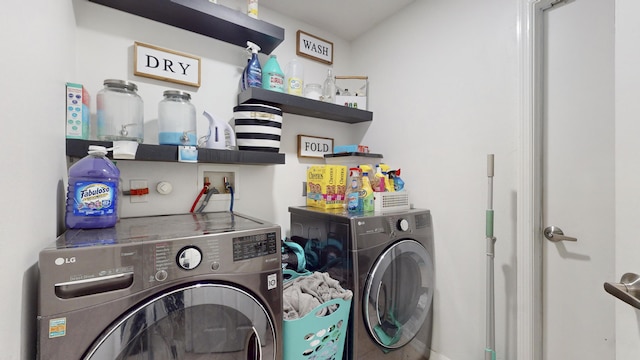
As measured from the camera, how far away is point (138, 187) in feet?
4.81

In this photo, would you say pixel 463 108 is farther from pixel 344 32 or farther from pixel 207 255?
pixel 207 255

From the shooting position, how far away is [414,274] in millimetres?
1674

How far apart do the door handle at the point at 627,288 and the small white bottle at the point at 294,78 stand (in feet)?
5.53

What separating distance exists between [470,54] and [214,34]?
1542mm

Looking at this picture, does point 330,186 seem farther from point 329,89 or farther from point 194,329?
point 194,329

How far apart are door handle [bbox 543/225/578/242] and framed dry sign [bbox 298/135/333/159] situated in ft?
4.79

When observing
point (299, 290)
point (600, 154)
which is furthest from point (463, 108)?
point (299, 290)

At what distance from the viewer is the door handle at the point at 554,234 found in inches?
50.9

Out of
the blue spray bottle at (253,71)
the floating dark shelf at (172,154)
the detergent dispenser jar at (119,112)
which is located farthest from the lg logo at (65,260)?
the blue spray bottle at (253,71)

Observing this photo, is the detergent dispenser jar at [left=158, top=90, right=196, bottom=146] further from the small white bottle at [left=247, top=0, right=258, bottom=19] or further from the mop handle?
the mop handle

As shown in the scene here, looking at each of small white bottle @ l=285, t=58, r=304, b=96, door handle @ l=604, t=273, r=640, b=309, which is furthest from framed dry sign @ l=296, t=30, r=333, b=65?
door handle @ l=604, t=273, r=640, b=309

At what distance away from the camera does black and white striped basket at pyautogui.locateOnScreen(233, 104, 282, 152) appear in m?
1.57

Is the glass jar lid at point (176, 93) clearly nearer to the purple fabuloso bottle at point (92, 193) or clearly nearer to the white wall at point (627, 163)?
the purple fabuloso bottle at point (92, 193)

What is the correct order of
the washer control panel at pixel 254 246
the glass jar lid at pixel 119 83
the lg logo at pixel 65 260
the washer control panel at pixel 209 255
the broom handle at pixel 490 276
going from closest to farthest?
1. the lg logo at pixel 65 260
2. the washer control panel at pixel 209 255
3. the washer control panel at pixel 254 246
4. the glass jar lid at pixel 119 83
5. the broom handle at pixel 490 276
